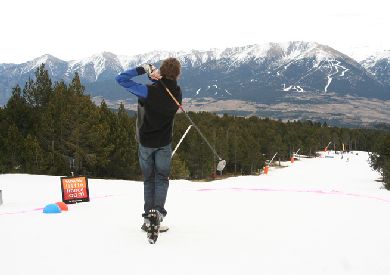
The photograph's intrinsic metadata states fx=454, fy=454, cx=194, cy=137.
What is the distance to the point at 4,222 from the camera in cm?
714

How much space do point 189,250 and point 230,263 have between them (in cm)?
68

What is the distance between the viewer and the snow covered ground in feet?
15.8

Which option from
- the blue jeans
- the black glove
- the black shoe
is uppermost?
the black glove

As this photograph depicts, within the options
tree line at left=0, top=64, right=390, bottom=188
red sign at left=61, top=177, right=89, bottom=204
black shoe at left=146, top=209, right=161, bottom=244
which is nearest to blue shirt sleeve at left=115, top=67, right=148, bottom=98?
black shoe at left=146, top=209, right=161, bottom=244

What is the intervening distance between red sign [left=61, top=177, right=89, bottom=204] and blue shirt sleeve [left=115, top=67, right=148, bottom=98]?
450 cm

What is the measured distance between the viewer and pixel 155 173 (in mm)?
6422

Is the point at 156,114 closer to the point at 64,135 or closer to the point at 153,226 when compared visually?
the point at 153,226

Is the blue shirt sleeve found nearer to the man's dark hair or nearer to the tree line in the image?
the man's dark hair

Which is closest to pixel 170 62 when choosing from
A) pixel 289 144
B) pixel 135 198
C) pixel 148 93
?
pixel 148 93

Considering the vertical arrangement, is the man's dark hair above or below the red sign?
above

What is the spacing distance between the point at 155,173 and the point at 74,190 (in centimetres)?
402

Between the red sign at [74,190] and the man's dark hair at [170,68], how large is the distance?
4662 mm

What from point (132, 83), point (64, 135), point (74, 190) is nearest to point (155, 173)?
point (132, 83)

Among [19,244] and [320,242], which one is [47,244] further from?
[320,242]
